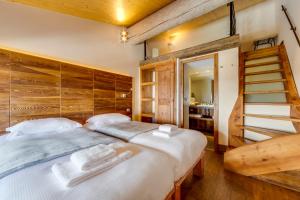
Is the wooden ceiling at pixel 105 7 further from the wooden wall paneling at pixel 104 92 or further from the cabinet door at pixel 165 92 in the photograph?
the cabinet door at pixel 165 92

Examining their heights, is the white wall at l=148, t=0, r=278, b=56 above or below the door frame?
above

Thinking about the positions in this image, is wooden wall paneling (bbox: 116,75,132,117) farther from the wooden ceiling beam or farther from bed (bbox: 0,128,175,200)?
bed (bbox: 0,128,175,200)

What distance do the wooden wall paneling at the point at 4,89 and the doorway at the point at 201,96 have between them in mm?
3165

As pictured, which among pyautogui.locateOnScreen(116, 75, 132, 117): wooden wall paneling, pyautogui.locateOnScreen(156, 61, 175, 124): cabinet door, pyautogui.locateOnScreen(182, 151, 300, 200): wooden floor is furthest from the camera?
pyautogui.locateOnScreen(156, 61, 175, 124): cabinet door

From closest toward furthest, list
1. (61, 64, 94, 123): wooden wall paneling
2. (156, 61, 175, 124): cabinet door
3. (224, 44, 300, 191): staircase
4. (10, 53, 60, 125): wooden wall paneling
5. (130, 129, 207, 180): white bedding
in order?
1. (130, 129, 207, 180): white bedding
2. (224, 44, 300, 191): staircase
3. (10, 53, 60, 125): wooden wall paneling
4. (61, 64, 94, 123): wooden wall paneling
5. (156, 61, 175, 124): cabinet door

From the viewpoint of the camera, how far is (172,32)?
4168 millimetres

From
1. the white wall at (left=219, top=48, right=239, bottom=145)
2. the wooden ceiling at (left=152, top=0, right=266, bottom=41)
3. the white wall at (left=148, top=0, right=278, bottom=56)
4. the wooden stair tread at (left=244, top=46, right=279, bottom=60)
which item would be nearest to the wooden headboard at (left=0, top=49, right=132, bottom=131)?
the white wall at (left=219, top=48, right=239, bottom=145)

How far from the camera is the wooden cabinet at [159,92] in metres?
3.47

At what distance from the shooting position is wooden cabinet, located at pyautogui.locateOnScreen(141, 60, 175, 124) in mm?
3473

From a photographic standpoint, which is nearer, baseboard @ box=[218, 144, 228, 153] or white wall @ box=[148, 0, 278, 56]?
baseboard @ box=[218, 144, 228, 153]

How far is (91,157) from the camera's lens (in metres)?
0.95

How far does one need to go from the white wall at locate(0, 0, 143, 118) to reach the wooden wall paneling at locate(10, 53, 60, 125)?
0.20m

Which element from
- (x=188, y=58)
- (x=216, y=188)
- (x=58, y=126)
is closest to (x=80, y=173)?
(x=58, y=126)

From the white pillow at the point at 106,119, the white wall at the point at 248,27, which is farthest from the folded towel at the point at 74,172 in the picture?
the white wall at the point at 248,27
